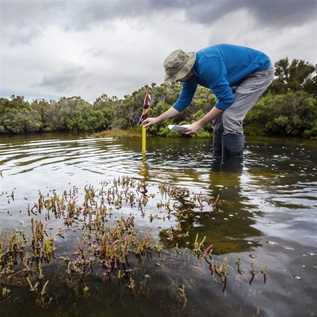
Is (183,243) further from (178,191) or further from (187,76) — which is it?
(187,76)

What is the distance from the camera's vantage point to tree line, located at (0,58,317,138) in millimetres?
27500

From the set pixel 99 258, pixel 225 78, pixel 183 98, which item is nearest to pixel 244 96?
pixel 183 98

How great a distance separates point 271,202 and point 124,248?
2880mm

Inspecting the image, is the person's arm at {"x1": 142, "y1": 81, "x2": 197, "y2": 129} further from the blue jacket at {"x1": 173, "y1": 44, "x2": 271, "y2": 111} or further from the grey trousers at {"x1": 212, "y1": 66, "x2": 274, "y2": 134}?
the grey trousers at {"x1": 212, "y1": 66, "x2": 274, "y2": 134}

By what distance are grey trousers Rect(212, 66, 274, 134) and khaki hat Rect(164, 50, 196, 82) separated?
2.01 meters

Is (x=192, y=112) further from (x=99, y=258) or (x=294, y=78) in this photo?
(x=99, y=258)

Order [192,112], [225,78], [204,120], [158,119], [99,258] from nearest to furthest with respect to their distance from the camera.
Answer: [99,258], [225,78], [204,120], [158,119], [192,112]

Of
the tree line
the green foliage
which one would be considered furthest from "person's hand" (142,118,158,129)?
the green foliage

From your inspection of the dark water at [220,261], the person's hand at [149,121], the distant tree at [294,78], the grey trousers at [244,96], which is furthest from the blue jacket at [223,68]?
the distant tree at [294,78]

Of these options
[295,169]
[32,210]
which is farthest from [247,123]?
[32,210]

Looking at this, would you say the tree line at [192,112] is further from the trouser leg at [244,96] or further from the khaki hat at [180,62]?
the khaki hat at [180,62]

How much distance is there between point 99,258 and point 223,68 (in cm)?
434

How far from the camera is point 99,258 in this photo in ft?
10.7

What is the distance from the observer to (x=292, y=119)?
2731cm
